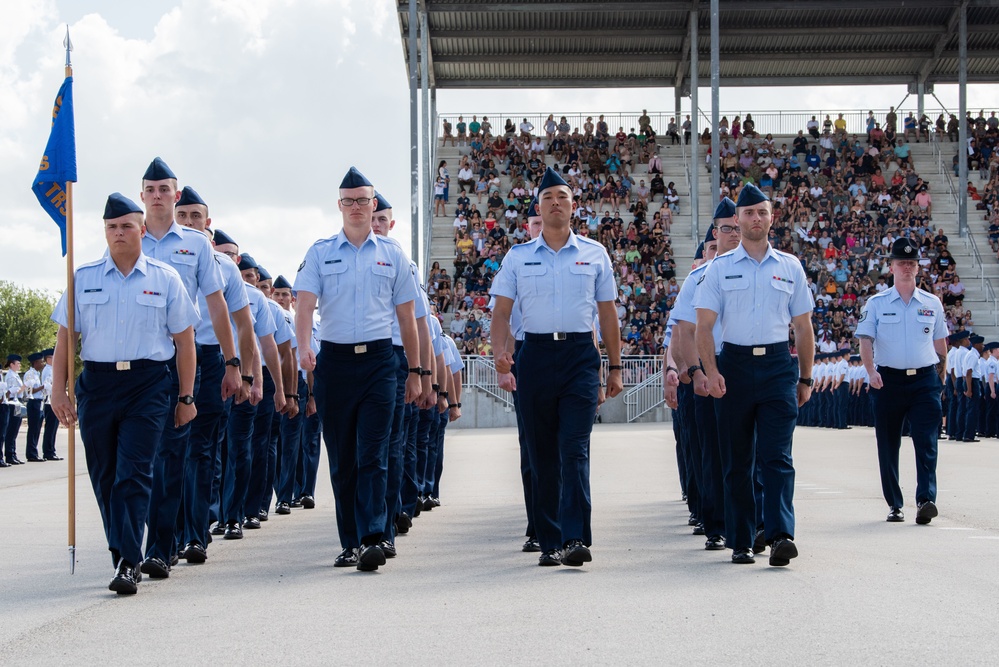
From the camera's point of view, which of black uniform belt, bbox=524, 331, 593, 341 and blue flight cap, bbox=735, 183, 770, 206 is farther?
blue flight cap, bbox=735, 183, 770, 206

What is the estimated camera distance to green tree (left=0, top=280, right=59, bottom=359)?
8588cm

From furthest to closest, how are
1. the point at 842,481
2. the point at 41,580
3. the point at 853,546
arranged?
the point at 842,481, the point at 853,546, the point at 41,580

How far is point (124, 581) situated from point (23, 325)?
85047mm

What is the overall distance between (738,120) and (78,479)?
110ft

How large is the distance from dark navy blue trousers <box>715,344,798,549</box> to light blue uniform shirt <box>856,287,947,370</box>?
287 centimetres

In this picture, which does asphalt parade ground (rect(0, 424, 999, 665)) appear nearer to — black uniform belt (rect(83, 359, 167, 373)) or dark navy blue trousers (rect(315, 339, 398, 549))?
dark navy blue trousers (rect(315, 339, 398, 549))

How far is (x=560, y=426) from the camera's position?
7.97 m

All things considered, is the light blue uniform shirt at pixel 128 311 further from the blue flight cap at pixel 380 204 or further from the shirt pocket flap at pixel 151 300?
the blue flight cap at pixel 380 204

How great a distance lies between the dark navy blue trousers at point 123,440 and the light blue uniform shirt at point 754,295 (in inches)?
131

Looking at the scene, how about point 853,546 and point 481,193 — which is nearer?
point 853,546

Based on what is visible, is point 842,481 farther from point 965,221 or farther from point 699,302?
point 965,221

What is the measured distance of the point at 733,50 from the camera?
46.2 meters

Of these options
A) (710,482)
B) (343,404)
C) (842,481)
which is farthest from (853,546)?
(842,481)

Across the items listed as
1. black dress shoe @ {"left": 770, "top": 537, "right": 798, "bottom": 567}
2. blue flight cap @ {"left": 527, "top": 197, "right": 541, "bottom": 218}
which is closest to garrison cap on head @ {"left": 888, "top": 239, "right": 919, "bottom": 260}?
blue flight cap @ {"left": 527, "top": 197, "right": 541, "bottom": 218}
